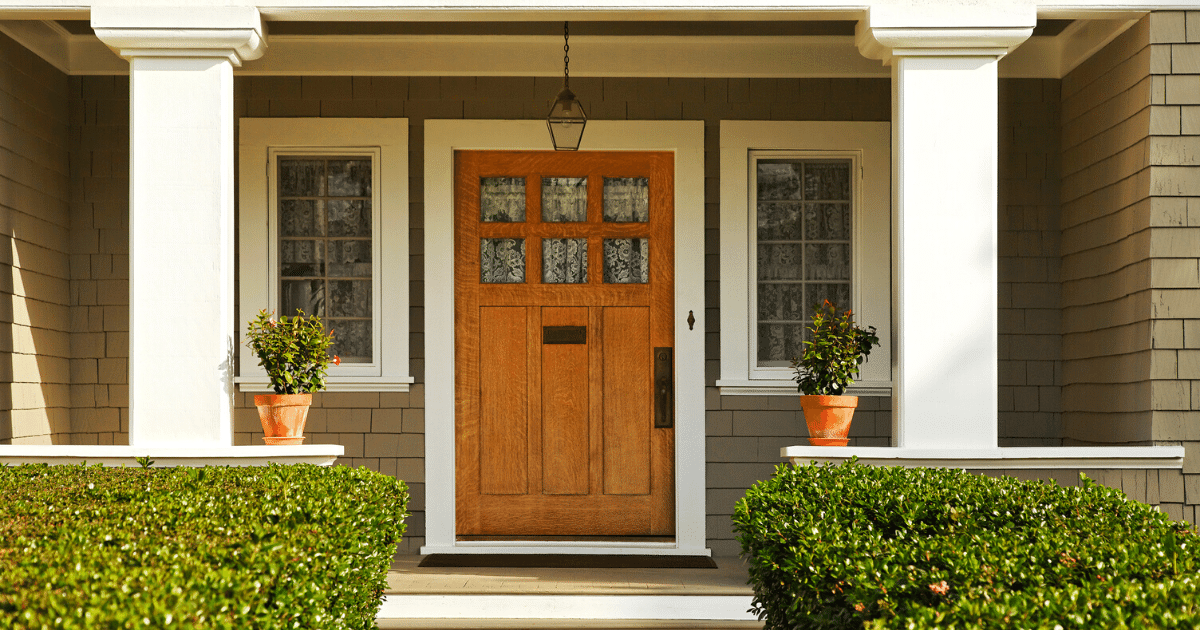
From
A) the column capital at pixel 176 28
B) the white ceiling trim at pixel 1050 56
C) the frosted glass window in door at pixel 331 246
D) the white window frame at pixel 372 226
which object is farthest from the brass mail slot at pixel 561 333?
the white ceiling trim at pixel 1050 56

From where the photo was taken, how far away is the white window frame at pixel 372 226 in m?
5.38

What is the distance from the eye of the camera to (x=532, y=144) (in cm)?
550

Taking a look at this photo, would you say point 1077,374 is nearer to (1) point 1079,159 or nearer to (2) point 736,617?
(1) point 1079,159

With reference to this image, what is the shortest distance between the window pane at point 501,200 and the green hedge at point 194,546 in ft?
7.04

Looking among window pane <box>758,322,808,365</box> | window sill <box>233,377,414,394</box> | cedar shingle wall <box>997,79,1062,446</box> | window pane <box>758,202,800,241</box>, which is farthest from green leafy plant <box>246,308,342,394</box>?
cedar shingle wall <box>997,79,1062,446</box>

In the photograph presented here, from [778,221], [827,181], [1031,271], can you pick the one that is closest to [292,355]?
[778,221]

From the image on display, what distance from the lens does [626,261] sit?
559 centimetres

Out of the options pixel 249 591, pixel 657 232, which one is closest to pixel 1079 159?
pixel 657 232

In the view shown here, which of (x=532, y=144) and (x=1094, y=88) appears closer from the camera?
(x=1094, y=88)

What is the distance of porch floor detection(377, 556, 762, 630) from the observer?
4.22m

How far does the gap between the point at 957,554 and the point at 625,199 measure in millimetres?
3611

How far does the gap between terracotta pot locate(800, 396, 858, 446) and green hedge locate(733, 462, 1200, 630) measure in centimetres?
94

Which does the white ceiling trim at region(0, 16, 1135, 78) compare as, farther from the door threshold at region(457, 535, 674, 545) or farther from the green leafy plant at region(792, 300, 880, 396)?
the door threshold at region(457, 535, 674, 545)

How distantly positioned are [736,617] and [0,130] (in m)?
4.14
